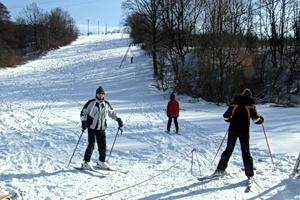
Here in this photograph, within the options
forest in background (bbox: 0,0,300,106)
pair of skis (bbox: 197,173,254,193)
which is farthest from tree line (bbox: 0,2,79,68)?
pair of skis (bbox: 197,173,254,193)

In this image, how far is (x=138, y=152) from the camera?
883 cm

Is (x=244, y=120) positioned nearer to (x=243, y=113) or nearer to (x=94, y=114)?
(x=243, y=113)

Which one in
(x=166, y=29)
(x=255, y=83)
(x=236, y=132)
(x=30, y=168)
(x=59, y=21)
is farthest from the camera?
(x=59, y=21)

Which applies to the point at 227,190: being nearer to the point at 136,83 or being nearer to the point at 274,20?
the point at 136,83

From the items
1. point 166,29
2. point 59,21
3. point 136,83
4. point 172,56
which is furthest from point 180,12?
point 59,21

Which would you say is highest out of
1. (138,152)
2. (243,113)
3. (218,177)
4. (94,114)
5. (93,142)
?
(243,113)

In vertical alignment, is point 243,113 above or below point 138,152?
above

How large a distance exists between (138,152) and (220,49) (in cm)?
1434

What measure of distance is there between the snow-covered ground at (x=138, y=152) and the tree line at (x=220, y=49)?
2.80m

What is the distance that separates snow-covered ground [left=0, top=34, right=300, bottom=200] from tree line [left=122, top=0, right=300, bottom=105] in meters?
2.80

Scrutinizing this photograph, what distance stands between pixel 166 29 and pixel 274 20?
10552mm

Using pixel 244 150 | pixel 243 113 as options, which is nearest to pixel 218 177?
pixel 244 150

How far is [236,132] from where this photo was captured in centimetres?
615

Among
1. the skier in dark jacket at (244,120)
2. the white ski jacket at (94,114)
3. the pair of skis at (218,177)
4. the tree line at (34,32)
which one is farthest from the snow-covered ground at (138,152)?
the tree line at (34,32)
